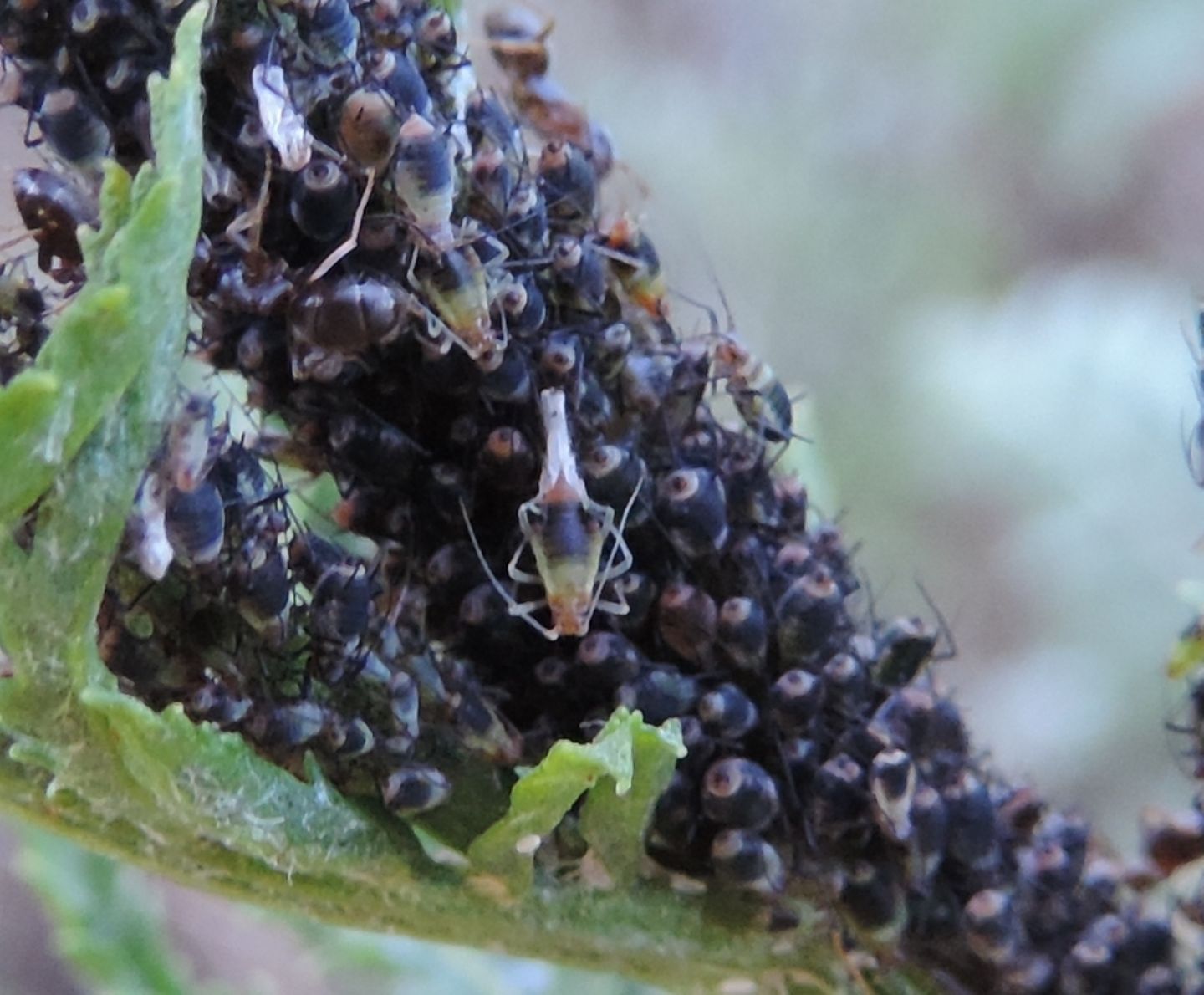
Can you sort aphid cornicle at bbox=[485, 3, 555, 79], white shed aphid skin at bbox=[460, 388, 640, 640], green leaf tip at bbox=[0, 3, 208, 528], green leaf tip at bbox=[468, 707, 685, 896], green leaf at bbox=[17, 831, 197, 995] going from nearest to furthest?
green leaf tip at bbox=[0, 3, 208, 528]
green leaf tip at bbox=[468, 707, 685, 896]
white shed aphid skin at bbox=[460, 388, 640, 640]
aphid cornicle at bbox=[485, 3, 555, 79]
green leaf at bbox=[17, 831, 197, 995]

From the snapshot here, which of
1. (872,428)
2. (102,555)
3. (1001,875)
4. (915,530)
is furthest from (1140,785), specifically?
(102,555)

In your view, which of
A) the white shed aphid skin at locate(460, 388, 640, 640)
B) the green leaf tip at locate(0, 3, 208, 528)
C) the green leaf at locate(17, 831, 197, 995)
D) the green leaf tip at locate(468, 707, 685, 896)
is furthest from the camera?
the green leaf at locate(17, 831, 197, 995)

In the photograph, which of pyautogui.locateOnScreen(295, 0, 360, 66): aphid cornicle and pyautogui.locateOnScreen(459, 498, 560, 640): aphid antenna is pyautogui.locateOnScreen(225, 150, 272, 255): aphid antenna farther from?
pyautogui.locateOnScreen(459, 498, 560, 640): aphid antenna

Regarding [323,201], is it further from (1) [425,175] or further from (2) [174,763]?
(2) [174,763]

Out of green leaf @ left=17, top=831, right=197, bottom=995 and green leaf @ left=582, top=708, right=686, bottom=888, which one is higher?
green leaf @ left=582, top=708, right=686, bottom=888

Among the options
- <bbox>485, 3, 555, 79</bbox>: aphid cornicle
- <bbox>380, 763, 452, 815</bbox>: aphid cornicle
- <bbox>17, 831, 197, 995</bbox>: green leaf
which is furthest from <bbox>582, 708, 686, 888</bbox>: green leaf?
<bbox>17, 831, 197, 995</bbox>: green leaf

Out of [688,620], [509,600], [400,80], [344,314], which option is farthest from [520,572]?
[400,80]

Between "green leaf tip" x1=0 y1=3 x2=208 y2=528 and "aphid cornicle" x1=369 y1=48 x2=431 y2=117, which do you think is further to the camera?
"aphid cornicle" x1=369 y1=48 x2=431 y2=117
